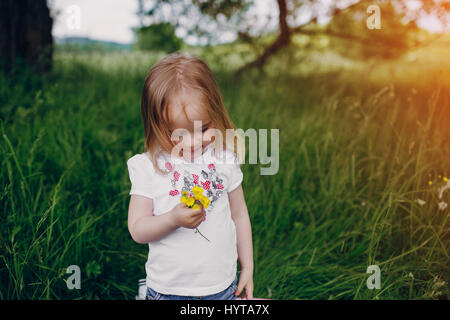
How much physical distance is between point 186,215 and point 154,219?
146mm

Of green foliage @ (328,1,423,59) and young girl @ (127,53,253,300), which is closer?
young girl @ (127,53,253,300)

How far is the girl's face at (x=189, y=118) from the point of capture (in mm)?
1209

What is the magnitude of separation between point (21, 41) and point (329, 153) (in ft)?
9.25

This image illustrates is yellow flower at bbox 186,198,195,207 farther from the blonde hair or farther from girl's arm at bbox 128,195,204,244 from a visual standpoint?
the blonde hair

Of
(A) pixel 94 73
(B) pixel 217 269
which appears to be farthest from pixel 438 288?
(A) pixel 94 73

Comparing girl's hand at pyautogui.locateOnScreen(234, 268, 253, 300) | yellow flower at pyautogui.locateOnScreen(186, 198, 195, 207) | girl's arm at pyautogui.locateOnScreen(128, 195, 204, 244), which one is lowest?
girl's hand at pyautogui.locateOnScreen(234, 268, 253, 300)

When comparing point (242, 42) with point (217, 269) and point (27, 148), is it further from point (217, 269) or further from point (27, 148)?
point (217, 269)

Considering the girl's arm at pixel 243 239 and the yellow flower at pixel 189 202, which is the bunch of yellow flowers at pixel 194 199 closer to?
the yellow flower at pixel 189 202

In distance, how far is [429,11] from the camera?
10.2 feet

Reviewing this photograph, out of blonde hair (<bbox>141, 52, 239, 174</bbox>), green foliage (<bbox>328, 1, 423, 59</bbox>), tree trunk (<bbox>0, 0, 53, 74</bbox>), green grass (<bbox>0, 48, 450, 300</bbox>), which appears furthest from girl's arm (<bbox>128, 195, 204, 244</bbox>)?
green foliage (<bbox>328, 1, 423, 59</bbox>)

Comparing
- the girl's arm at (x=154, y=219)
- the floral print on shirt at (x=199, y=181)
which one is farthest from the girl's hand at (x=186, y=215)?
the floral print on shirt at (x=199, y=181)

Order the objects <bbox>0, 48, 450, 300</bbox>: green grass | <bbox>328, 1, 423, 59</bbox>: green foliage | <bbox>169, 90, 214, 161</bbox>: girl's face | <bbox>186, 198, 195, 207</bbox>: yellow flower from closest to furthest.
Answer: <bbox>186, 198, 195, 207</bbox>: yellow flower → <bbox>169, 90, 214, 161</bbox>: girl's face → <bbox>0, 48, 450, 300</bbox>: green grass → <bbox>328, 1, 423, 59</bbox>: green foliage

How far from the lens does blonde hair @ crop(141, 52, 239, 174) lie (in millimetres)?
1214

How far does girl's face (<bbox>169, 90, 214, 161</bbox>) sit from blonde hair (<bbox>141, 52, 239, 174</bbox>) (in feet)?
0.06
